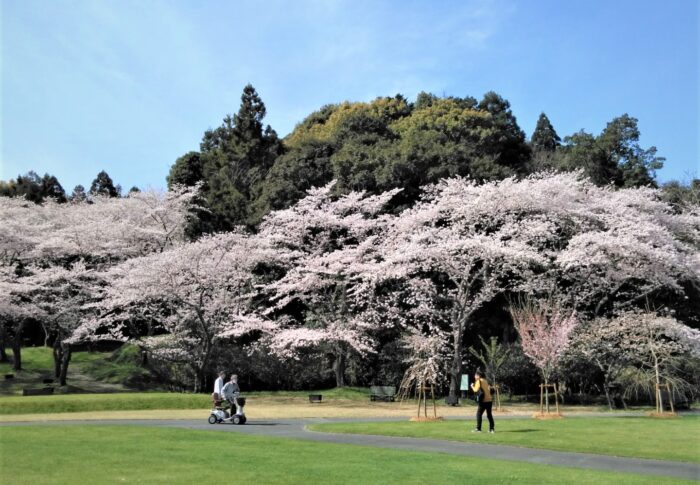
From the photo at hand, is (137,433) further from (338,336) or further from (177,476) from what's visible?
(338,336)

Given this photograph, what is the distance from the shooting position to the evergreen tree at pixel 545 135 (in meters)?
69.8

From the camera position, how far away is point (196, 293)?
3403cm

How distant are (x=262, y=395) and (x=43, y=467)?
2268cm

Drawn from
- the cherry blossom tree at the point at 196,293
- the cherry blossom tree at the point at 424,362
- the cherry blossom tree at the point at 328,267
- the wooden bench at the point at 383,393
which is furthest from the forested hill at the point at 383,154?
the wooden bench at the point at 383,393

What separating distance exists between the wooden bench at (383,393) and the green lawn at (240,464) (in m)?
16.2

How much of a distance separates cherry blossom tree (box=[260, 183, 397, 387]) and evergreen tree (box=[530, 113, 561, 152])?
37.6 meters

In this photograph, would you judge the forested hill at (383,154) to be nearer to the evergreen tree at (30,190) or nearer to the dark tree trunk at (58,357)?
the dark tree trunk at (58,357)

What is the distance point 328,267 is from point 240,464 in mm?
23352

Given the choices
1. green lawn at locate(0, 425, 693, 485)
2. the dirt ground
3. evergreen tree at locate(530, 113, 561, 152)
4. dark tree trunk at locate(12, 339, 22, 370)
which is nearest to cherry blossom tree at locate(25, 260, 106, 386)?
dark tree trunk at locate(12, 339, 22, 370)

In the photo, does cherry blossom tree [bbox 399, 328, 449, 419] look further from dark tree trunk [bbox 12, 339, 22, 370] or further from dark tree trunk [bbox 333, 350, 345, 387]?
dark tree trunk [bbox 12, 339, 22, 370]

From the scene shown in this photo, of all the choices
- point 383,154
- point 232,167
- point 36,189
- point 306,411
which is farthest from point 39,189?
point 306,411

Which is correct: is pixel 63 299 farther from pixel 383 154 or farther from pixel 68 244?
pixel 383 154

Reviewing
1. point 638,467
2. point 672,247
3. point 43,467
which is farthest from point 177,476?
point 672,247

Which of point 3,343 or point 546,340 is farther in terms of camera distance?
point 3,343
